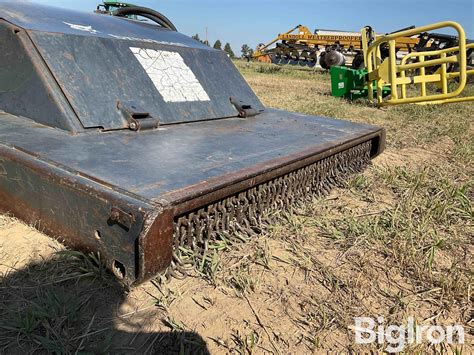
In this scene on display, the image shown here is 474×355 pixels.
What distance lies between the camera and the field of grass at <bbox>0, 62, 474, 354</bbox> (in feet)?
4.16

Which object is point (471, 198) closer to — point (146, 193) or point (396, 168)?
point (396, 168)

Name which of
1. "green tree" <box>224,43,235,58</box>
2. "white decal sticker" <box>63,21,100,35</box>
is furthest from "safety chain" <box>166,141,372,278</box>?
"green tree" <box>224,43,235,58</box>

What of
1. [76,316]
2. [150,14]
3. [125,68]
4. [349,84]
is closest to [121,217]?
[76,316]

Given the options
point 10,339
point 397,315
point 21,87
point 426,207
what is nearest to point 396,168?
point 426,207

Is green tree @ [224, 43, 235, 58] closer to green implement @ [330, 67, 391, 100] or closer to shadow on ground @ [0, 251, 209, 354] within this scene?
green implement @ [330, 67, 391, 100]

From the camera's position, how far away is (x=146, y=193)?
133 cm

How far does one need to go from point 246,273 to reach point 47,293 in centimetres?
68

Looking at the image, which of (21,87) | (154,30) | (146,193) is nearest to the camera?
(146,193)

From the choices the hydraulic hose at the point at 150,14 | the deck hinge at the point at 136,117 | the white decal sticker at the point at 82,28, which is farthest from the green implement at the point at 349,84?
the deck hinge at the point at 136,117

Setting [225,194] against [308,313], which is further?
[225,194]

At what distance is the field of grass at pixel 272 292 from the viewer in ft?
4.16

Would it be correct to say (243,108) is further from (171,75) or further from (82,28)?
(82,28)

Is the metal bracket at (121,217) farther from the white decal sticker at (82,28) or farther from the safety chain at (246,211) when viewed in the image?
the white decal sticker at (82,28)

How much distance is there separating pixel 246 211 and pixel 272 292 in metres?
0.46
